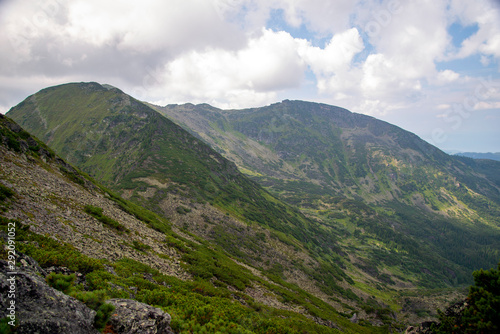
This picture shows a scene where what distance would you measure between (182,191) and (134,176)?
2107 cm

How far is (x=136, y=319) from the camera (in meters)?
11.0

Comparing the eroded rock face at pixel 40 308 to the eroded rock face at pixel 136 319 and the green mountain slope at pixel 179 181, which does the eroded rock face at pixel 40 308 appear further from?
the green mountain slope at pixel 179 181

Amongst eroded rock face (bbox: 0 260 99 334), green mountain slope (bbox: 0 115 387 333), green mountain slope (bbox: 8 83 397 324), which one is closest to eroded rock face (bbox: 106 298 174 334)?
green mountain slope (bbox: 0 115 387 333)

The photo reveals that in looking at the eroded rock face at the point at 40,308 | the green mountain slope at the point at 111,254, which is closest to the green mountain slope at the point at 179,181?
the green mountain slope at the point at 111,254

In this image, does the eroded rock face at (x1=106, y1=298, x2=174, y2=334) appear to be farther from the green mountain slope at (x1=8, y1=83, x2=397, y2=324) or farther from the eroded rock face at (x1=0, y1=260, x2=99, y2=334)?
the green mountain slope at (x1=8, y1=83, x2=397, y2=324)

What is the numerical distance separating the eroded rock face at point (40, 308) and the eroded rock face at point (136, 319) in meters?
1.14

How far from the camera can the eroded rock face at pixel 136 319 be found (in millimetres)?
10508

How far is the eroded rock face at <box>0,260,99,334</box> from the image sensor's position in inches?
301

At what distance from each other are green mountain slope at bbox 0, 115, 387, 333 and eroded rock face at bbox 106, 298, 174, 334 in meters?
1.04

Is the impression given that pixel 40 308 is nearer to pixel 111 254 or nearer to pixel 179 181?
pixel 111 254

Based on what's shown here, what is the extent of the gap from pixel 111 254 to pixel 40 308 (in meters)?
16.2

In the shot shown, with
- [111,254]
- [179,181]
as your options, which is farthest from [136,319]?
[179,181]

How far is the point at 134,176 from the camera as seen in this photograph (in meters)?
87.8

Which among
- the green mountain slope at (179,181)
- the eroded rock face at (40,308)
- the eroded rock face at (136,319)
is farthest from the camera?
the green mountain slope at (179,181)
